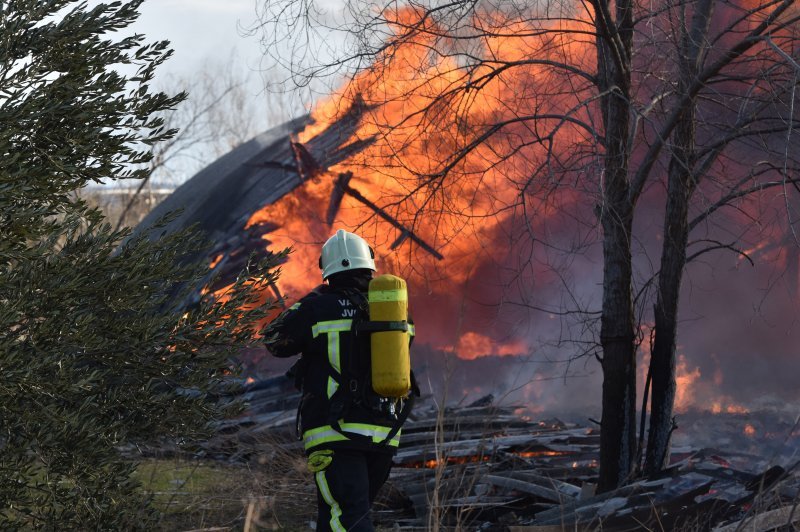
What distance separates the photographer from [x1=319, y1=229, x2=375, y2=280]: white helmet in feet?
15.8

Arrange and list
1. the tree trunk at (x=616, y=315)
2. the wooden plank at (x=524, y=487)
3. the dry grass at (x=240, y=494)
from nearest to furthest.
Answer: the dry grass at (x=240, y=494) < the wooden plank at (x=524, y=487) < the tree trunk at (x=616, y=315)

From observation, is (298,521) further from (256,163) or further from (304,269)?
(256,163)

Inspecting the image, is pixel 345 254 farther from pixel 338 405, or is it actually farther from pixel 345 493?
pixel 345 493

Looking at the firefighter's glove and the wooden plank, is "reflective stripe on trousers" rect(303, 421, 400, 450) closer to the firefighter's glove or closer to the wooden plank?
the firefighter's glove

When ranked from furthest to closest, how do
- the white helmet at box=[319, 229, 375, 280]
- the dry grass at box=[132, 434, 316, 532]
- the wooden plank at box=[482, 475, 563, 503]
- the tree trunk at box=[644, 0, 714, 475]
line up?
1. the tree trunk at box=[644, 0, 714, 475]
2. the wooden plank at box=[482, 475, 563, 503]
3. the dry grass at box=[132, 434, 316, 532]
4. the white helmet at box=[319, 229, 375, 280]

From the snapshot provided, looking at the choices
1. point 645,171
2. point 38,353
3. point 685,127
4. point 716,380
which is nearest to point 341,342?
point 38,353

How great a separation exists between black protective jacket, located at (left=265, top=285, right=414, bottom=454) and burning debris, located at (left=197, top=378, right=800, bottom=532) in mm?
501

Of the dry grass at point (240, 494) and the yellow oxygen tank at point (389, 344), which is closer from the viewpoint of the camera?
the yellow oxygen tank at point (389, 344)

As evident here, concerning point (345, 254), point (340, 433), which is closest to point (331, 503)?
point (340, 433)

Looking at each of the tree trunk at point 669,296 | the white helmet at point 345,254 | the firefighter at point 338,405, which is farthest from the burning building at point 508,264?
the firefighter at point 338,405

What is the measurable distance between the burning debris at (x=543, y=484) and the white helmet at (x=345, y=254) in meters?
1.12

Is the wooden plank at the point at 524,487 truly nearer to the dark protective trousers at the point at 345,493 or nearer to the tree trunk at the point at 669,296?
the tree trunk at the point at 669,296

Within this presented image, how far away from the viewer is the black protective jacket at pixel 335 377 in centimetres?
453

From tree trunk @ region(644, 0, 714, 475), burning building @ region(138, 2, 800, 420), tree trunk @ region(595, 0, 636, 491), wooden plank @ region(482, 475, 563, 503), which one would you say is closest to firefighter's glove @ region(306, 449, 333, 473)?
wooden plank @ region(482, 475, 563, 503)
